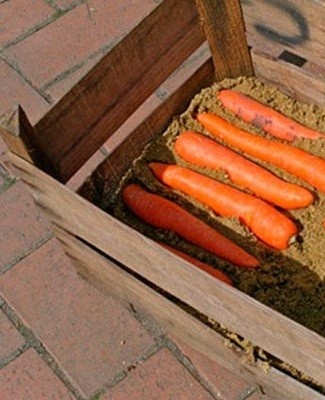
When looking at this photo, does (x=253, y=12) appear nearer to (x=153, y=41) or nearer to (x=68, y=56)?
(x=153, y=41)

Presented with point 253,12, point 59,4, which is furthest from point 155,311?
point 59,4

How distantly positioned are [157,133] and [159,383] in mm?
767

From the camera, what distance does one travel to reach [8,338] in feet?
8.80

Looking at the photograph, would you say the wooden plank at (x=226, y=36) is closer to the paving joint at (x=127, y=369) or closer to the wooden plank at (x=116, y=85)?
the wooden plank at (x=116, y=85)

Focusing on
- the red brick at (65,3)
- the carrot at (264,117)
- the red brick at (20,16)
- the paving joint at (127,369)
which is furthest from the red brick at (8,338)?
the red brick at (65,3)

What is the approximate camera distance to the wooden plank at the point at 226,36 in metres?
2.62

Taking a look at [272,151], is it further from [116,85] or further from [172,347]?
[172,347]

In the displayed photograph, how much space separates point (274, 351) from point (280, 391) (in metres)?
0.37

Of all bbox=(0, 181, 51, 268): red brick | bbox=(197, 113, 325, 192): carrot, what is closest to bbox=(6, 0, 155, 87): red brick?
bbox=(0, 181, 51, 268): red brick

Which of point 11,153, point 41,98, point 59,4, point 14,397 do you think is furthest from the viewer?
point 59,4

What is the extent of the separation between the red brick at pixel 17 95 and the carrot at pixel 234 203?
654 millimetres

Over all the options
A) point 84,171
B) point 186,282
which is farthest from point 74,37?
point 186,282

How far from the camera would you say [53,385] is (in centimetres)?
257

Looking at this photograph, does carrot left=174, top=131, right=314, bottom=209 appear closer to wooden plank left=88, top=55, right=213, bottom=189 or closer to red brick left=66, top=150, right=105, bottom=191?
wooden plank left=88, top=55, right=213, bottom=189
